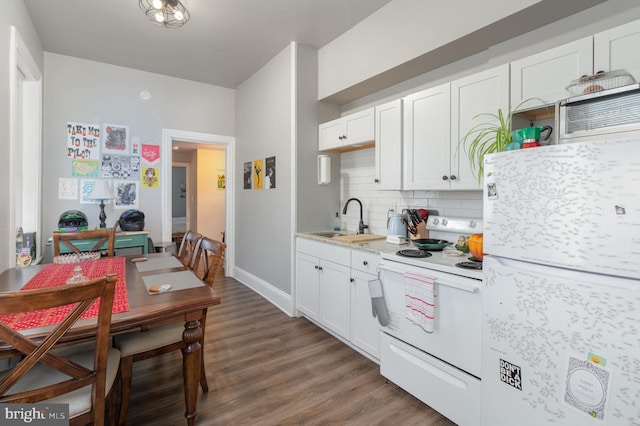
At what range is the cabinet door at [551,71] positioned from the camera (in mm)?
1585

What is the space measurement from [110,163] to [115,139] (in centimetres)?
31

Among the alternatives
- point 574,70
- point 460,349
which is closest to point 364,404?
point 460,349

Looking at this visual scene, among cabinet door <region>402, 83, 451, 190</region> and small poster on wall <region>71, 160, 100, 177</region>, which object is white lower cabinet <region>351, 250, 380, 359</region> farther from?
small poster on wall <region>71, 160, 100, 177</region>

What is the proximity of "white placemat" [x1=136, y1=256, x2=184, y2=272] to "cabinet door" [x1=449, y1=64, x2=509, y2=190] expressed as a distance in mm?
2099

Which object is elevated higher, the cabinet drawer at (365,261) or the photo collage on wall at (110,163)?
the photo collage on wall at (110,163)

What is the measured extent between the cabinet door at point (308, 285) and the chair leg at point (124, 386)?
165 centimetres

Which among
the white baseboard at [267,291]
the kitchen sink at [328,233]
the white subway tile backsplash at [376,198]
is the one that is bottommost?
the white baseboard at [267,291]

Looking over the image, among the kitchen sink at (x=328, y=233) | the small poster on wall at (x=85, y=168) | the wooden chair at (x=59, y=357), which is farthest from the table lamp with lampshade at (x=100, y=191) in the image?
the wooden chair at (x=59, y=357)

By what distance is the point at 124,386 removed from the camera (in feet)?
5.45

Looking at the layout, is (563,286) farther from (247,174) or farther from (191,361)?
(247,174)

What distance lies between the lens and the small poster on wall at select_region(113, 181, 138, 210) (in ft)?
12.9

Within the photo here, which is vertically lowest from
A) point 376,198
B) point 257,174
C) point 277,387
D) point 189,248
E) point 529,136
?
point 277,387

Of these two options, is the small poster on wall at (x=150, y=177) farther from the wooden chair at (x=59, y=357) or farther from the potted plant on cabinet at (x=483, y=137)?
the potted plant on cabinet at (x=483, y=137)

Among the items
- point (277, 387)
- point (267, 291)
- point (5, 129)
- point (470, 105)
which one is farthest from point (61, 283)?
point (470, 105)
